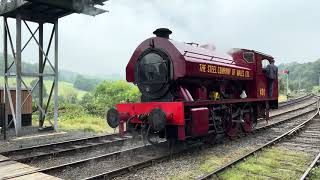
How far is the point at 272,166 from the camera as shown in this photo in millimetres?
7168

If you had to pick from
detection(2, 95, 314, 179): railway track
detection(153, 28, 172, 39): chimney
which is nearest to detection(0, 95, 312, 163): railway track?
detection(2, 95, 314, 179): railway track

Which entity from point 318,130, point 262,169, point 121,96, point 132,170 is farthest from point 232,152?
point 121,96

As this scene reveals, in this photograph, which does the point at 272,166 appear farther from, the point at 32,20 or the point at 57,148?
the point at 32,20

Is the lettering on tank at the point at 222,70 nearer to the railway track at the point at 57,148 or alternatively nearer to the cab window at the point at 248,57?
the cab window at the point at 248,57

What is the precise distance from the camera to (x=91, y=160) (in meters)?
7.56

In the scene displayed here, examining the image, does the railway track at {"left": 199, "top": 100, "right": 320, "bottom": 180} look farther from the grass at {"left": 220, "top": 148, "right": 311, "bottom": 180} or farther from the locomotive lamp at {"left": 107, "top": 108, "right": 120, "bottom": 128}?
the locomotive lamp at {"left": 107, "top": 108, "right": 120, "bottom": 128}

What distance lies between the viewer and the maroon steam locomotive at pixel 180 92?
787 cm

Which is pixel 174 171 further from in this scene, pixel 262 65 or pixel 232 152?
pixel 262 65

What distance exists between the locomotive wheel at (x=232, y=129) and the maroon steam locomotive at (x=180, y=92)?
3 centimetres

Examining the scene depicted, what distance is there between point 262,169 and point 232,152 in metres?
1.80

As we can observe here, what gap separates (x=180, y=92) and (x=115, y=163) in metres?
2.44

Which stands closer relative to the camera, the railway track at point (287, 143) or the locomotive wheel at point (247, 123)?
the railway track at point (287, 143)

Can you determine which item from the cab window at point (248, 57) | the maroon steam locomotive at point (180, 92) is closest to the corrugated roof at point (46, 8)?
the maroon steam locomotive at point (180, 92)

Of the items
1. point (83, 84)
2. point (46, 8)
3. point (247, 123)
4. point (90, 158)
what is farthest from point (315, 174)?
point (83, 84)
